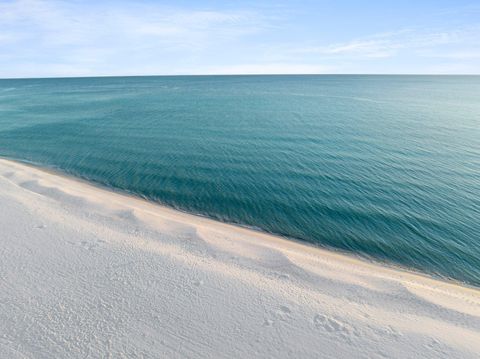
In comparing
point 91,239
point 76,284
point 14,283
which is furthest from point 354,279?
point 14,283

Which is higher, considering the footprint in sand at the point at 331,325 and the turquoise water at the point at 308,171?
the turquoise water at the point at 308,171

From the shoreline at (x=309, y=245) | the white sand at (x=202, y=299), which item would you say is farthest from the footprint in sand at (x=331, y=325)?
the shoreline at (x=309, y=245)

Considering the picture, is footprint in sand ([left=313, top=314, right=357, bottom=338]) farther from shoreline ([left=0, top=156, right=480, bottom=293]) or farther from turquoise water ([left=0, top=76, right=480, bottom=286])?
turquoise water ([left=0, top=76, right=480, bottom=286])

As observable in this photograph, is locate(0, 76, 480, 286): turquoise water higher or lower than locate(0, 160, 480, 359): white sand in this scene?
higher

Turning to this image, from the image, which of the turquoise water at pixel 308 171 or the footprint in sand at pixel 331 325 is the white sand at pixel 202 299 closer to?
the footprint in sand at pixel 331 325

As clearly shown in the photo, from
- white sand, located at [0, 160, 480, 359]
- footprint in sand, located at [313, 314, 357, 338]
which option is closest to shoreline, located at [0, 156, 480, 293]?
white sand, located at [0, 160, 480, 359]
